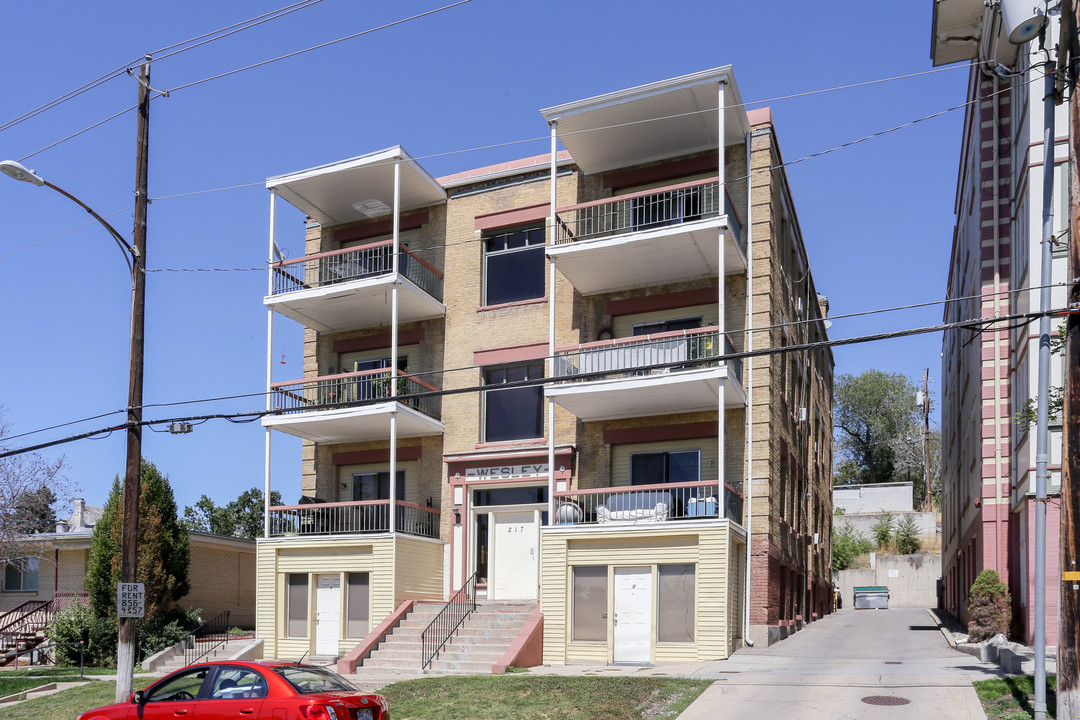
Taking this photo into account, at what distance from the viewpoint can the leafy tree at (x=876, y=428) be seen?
90125mm

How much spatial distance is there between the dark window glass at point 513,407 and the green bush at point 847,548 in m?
41.6

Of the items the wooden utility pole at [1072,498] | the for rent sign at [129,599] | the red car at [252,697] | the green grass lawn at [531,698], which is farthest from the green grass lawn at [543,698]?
the wooden utility pole at [1072,498]

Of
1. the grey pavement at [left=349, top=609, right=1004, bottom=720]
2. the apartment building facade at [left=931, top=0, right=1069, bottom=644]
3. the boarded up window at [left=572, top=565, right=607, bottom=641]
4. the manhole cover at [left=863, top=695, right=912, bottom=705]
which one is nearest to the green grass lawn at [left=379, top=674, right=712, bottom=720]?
the grey pavement at [left=349, top=609, right=1004, bottom=720]

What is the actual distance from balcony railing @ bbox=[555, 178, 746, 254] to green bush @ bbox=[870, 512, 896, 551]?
46.7 m

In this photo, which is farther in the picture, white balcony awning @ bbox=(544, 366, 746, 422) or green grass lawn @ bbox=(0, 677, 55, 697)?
green grass lawn @ bbox=(0, 677, 55, 697)

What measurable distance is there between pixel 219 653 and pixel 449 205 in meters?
12.9

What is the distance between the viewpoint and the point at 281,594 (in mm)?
25766

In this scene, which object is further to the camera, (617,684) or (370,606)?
(370,606)

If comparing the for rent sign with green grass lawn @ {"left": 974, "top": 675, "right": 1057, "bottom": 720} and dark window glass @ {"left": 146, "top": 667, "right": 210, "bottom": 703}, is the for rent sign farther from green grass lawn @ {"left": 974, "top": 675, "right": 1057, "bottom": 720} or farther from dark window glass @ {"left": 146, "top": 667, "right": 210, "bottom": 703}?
green grass lawn @ {"left": 974, "top": 675, "right": 1057, "bottom": 720}

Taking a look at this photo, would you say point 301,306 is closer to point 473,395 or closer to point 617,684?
point 473,395

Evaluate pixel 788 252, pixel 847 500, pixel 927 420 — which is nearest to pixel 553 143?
pixel 788 252

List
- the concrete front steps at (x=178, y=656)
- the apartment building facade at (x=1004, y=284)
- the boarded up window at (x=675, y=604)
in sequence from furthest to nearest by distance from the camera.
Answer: the concrete front steps at (x=178, y=656) → the boarded up window at (x=675, y=604) → the apartment building facade at (x=1004, y=284)

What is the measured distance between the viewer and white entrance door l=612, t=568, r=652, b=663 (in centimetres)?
2158

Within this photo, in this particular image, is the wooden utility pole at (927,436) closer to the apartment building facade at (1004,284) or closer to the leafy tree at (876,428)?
the leafy tree at (876,428)
